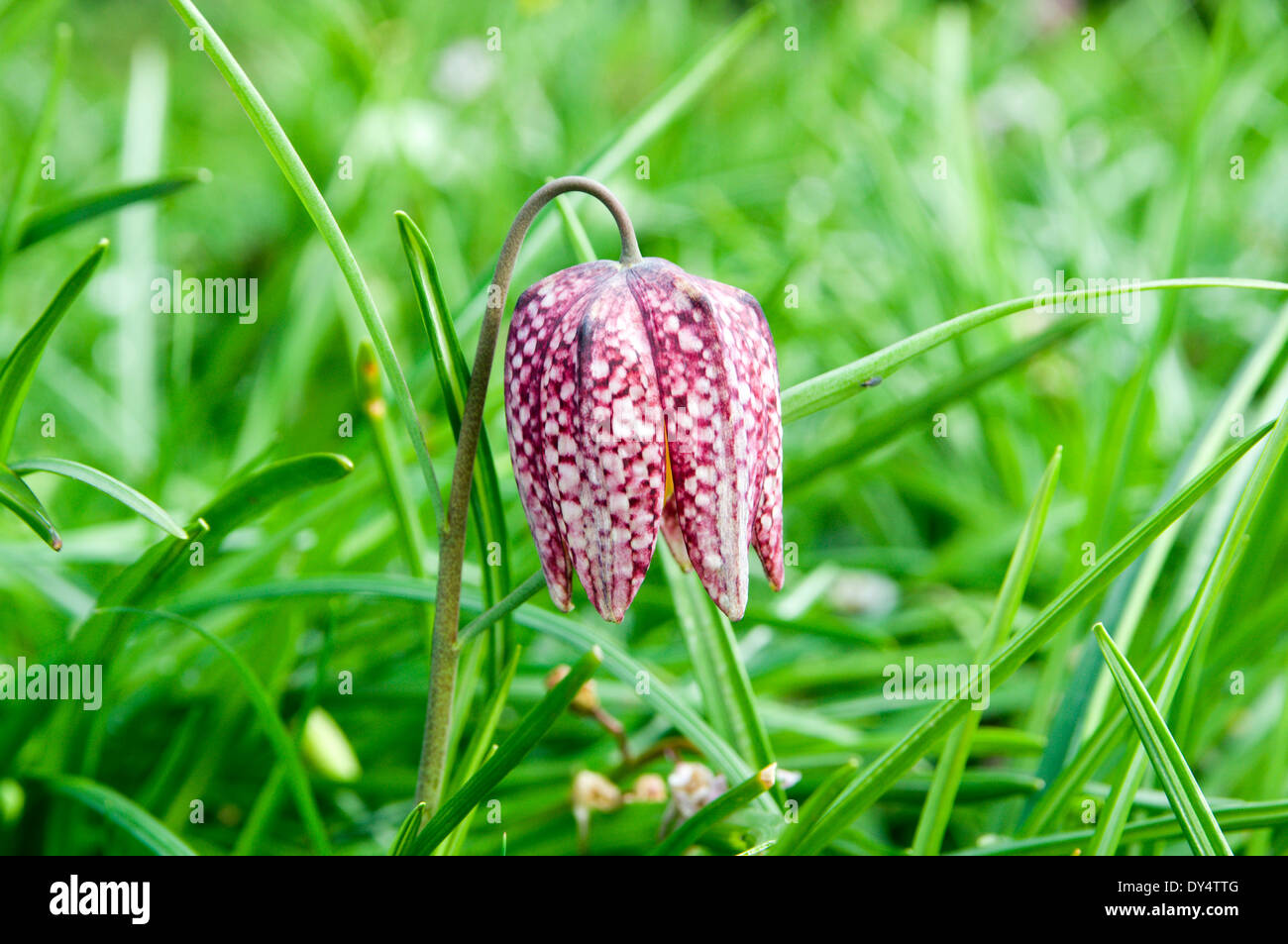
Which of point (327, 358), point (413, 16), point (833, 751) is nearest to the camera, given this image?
point (833, 751)

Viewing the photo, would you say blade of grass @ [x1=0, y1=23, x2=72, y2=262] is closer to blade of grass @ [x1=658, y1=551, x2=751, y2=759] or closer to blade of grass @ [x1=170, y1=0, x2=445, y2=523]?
blade of grass @ [x1=170, y1=0, x2=445, y2=523]

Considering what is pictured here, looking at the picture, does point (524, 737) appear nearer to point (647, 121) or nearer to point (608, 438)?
point (608, 438)

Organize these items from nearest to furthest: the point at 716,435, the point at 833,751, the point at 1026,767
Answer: the point at 716,435 → the point at 833,751 → the point at 1026,767

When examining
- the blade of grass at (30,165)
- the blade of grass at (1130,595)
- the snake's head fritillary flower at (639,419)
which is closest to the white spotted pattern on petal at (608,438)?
the snake's head fritillary flower at (639,419)

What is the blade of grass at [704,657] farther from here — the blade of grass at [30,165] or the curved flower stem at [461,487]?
the blade of grass at [30,165]
